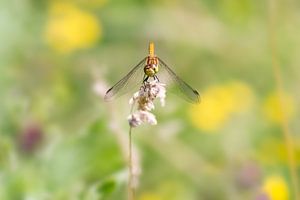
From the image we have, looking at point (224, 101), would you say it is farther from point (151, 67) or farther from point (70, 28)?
point (151, 67)

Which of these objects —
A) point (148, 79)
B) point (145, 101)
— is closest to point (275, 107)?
point (148, 79)

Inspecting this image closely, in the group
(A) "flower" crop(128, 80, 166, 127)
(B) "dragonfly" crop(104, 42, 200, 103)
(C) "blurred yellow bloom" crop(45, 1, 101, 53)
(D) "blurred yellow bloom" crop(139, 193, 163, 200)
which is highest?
(C) "blurred yellow bloom" crop(45, 1, 101, 53)

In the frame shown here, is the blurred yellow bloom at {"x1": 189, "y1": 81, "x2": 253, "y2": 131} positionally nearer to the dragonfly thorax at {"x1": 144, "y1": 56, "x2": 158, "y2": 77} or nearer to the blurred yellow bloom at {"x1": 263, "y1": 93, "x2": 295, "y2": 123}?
the blurred yellow bloom at {"x1": 263, "y1": 93, "x2": 295, "y2": 123}

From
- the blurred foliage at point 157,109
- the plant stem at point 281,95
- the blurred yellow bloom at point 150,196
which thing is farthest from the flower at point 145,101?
the blurred yellow bloom at point 150,196

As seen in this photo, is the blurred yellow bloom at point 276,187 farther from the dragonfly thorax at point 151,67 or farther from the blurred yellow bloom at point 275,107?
the dragonfly thorax at point 151,67

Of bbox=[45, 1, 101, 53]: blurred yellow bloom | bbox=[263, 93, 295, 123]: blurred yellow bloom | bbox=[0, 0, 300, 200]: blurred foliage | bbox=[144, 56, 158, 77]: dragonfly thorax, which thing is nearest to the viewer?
bbox=[144, 56, 158, 77]: dragonfly thorax

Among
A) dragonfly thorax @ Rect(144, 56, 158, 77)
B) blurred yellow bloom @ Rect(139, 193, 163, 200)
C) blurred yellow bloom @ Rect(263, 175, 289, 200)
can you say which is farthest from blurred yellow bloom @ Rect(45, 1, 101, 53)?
dragonfly thorax @ Rect(144, 56, 158, 77)
